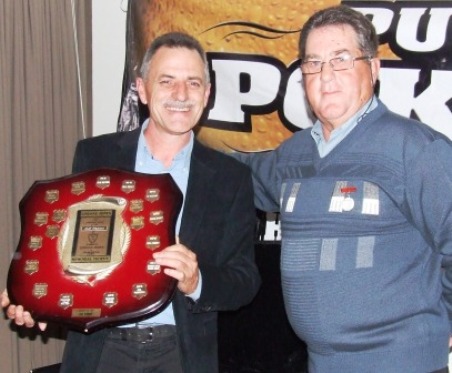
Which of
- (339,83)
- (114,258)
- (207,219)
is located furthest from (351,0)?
(114,258)

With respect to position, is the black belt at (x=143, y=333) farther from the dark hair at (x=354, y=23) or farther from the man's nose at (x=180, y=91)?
the dark hair at (x=354, y=23)

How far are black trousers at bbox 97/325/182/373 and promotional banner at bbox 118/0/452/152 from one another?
141cm

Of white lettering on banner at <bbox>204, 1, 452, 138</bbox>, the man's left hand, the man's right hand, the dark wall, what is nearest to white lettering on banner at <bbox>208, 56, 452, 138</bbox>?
white lettering on banner at <bbox>204, 1, 452, 138</bbox>

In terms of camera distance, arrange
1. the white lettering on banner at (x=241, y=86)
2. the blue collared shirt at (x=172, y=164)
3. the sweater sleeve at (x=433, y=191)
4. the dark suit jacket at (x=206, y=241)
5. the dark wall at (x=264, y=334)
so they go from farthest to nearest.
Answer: the white lettering on banner at (x=241, y=86), the dark wall at (x=264, y=334), the blue collared shirt at (x=172, y=164), the dark suit jacket at (x=206, y=241), the sweater sleeve at (x=433, y=191)

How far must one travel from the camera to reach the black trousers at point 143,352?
219 cm

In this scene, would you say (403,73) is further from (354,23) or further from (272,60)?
(354,23)

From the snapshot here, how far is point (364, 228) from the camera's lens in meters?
2.08

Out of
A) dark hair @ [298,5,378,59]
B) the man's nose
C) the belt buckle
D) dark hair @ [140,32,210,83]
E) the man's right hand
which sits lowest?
the belt buckle

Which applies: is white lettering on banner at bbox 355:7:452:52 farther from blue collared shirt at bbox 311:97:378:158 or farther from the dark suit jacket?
the dark suit jacket

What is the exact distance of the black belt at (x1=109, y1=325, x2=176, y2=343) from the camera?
2.20 meters

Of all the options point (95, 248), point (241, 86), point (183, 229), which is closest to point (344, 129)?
point (183, 229)

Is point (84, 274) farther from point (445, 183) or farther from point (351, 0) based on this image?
point (351, 0)

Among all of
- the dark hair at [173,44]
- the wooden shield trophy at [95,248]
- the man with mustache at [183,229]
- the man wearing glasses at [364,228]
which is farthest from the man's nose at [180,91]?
the man wearing glasses at [364,228]

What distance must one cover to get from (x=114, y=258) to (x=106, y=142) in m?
0.40
